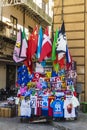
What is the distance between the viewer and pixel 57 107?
37.4ft

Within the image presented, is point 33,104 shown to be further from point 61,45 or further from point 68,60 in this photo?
point 61,45

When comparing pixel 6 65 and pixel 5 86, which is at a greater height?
pixel 6 65

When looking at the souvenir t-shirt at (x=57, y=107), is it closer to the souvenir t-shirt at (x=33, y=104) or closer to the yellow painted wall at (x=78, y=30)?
the souvenir t-shirt at (x=33, y=104)

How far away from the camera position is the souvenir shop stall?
37.6ft

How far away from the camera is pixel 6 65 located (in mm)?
24172

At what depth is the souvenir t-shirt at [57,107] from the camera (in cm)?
1140

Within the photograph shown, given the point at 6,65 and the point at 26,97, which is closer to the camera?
the point at 26,97

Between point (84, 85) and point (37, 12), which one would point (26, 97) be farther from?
point (37, 12)

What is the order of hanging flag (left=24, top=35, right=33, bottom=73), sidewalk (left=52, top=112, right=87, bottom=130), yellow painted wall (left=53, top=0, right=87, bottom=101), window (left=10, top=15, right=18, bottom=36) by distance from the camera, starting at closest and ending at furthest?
1. sidewalk (left=52, top=112, right=87, bottom=130)
2. hanging flag (left=24, top=35, right=33, bottom=73)
3. yellow painted wall (left=53, top=0, right=87, bottom=101)
4. window (left=10, top=15, right=18, bottom=36)

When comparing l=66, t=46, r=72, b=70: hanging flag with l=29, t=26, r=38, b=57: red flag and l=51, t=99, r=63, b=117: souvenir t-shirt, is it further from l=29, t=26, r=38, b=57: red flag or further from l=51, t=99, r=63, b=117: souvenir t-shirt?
l=51, t=99, r=63, b=117: souvenir t-shirt

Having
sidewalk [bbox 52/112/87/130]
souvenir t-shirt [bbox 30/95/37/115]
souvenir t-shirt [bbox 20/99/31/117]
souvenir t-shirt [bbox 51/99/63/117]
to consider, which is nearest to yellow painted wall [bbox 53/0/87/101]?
sidewalk [bbox 52/112/87/130]

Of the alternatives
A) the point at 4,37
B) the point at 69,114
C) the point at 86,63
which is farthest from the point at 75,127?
the point at 4,37

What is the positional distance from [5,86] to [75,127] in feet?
44.8

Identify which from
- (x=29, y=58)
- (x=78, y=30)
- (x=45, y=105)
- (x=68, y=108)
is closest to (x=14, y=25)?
(x=78, y=30)
